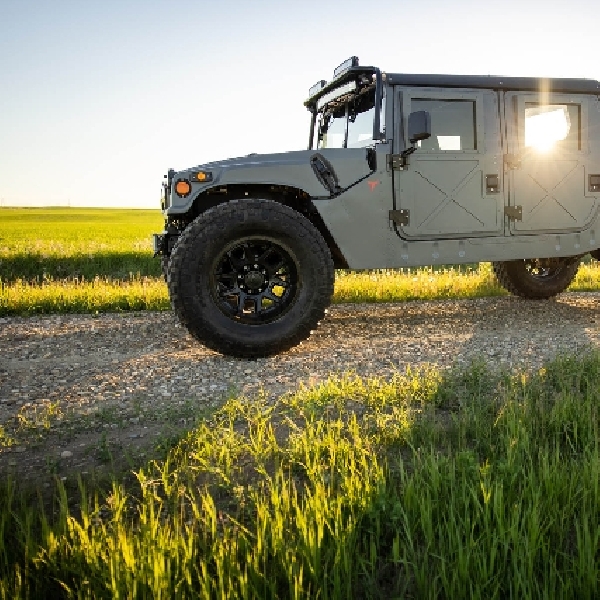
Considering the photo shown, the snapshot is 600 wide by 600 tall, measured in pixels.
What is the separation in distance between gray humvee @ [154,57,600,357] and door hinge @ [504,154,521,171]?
1 cm

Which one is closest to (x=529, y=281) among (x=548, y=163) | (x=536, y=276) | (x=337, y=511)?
(x=536, y=276)

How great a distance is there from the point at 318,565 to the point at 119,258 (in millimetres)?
14496

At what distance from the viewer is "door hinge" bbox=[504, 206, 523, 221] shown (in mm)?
5676

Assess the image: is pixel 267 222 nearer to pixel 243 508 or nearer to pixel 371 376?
pixel 371 376

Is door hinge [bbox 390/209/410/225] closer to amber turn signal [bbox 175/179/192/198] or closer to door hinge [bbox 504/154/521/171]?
door hinge [bbox 504/154/521/171]

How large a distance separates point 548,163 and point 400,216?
64.5 inches

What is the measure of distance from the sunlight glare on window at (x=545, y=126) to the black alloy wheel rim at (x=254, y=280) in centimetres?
258

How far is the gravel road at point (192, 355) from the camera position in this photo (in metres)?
3.61

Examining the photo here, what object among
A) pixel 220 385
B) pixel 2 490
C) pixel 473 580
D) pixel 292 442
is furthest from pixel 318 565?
pixel 220 385

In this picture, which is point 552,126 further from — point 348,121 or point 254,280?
point 254,280

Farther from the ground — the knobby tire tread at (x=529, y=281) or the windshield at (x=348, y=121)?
the windshield at (x=348, y=121)

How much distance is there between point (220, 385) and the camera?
4.13 metres

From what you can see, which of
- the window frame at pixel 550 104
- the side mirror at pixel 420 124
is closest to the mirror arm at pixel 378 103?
the side mirror at pixel 420 124

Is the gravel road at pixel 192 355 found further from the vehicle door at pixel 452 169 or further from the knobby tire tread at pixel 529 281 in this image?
the vehicle door at pixel 452 169
